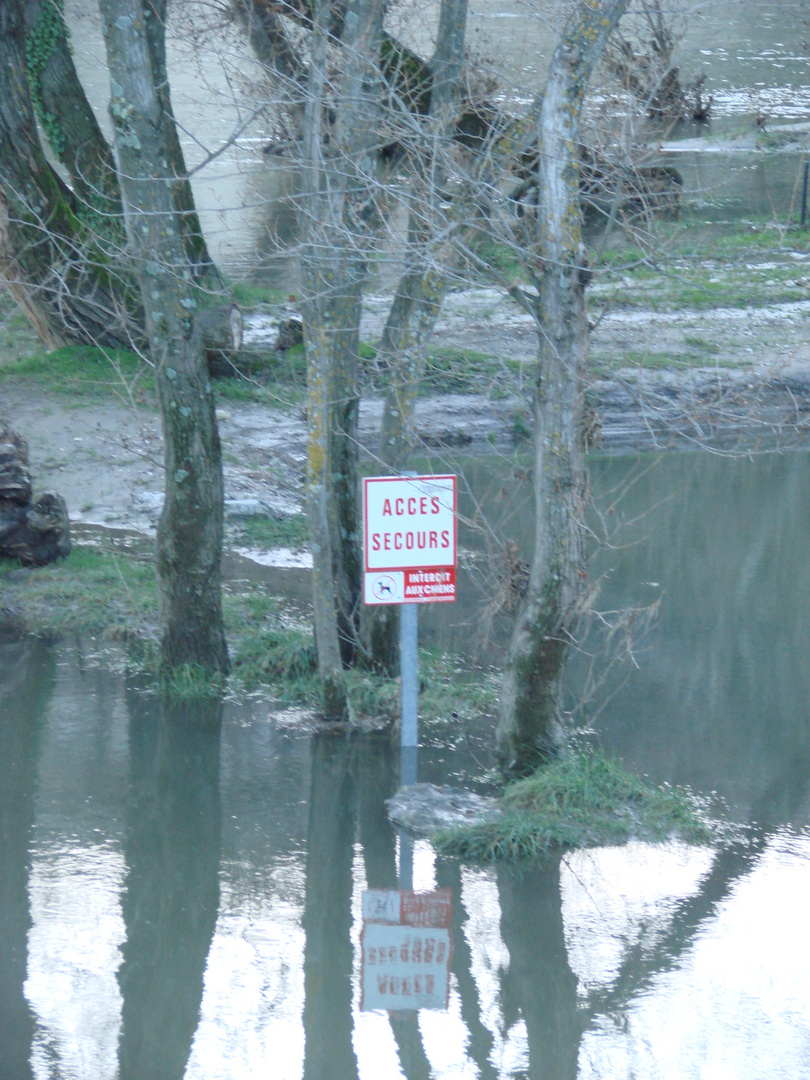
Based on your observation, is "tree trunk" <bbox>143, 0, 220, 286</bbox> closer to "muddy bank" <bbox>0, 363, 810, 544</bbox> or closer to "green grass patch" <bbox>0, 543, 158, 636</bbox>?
"muddy bank" <bbox>0, 363, 810, 544</bbox>

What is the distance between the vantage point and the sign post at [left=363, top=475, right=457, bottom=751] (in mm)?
6152

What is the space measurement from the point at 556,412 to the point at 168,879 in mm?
3015

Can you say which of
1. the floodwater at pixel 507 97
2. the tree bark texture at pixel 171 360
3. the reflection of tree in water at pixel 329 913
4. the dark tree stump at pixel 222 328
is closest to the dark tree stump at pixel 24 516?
the tree bark texture at pixel 171 360

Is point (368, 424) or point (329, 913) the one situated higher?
point (368, 424)

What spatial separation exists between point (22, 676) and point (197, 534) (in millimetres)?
1578

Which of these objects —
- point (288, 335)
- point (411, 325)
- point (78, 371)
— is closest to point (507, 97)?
point (411, 325)

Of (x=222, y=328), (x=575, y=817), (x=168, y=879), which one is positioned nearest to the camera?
(x=168, y=879)

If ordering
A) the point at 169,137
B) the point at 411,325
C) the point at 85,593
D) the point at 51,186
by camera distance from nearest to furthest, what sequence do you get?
1. the point at 411,325
2. the point at 169,137
3. the point at 85,593
4. the point at 51,186

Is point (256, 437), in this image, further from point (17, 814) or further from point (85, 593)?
point (17, 814)

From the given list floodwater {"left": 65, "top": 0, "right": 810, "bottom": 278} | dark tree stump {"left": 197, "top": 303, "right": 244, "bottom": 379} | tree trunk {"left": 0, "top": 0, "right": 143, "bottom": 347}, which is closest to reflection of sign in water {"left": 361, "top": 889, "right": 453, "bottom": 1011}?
floodwater {"left": 65, "top": 0, "right": 810, "bottom": 278}

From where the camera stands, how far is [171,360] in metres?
7.13

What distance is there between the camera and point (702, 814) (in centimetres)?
620

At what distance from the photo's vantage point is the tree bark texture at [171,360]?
6809 millimetres

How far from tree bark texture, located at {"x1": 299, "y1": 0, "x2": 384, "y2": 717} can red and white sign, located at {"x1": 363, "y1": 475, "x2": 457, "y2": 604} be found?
68cm
